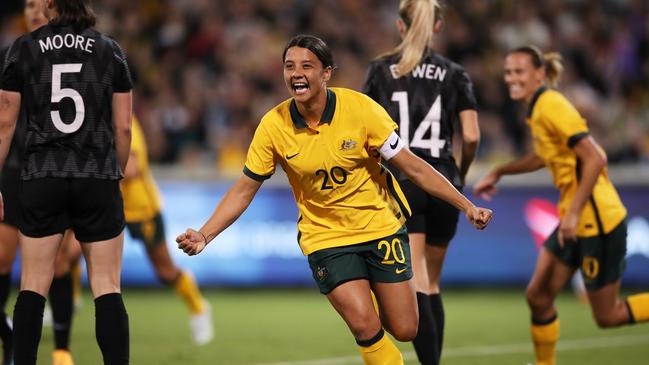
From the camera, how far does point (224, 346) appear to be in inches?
354

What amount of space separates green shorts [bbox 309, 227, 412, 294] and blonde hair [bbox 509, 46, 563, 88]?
7.66ft

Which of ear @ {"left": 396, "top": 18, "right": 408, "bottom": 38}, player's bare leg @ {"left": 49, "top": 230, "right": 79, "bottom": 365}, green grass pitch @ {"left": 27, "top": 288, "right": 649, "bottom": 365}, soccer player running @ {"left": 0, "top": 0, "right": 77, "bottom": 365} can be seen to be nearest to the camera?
ear @ {"left": 396, "top": 18, "right": 408, "bottom": 38}

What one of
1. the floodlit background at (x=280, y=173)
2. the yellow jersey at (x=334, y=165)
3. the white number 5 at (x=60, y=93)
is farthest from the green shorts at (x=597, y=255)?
the white number 5 at (x=60, y=93)

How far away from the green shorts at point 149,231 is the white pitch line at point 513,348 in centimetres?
197

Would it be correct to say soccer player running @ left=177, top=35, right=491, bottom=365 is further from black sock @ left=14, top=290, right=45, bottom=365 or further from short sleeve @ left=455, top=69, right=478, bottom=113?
short sleeve @ left=455, top=69, right=478, bottom=113

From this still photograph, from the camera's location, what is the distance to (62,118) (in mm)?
5656

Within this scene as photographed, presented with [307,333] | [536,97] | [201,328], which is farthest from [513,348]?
[201,328]

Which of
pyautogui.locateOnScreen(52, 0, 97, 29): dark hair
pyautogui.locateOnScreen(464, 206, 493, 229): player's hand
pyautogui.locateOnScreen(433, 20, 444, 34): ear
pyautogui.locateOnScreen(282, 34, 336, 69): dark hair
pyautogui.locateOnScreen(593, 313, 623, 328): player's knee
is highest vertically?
pyautogui.locateOnScreen(52, 0, 97, 29): dark hair

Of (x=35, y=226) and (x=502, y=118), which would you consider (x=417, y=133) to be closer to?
(x=35, y=226)

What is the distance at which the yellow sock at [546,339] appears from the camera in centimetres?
734

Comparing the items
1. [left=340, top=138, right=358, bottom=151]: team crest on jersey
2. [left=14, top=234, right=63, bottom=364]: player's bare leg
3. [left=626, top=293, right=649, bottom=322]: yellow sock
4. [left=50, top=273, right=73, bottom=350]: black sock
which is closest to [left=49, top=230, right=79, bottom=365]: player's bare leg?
[left=50, top=273, right=73, bottom=350]: black sock

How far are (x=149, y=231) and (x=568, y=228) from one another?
3.94 metres

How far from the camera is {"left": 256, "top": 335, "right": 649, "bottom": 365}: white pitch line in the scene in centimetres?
813

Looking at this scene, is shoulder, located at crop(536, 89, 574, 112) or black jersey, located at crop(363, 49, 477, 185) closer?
black jersey, located at crop(363, 49, 477, 185)
